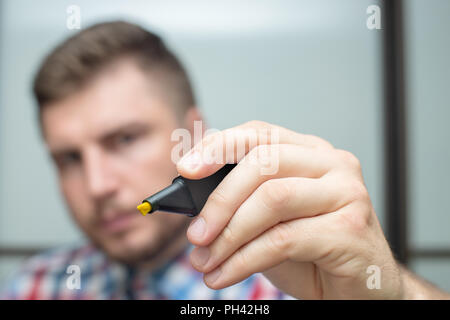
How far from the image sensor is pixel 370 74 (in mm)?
753

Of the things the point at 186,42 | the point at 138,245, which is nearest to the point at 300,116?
the point at 186,42

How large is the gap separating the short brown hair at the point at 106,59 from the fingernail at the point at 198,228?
0.34 metres

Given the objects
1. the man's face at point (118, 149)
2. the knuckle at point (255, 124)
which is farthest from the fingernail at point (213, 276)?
A: the man's face at point (118, 149)

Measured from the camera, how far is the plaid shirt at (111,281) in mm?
500

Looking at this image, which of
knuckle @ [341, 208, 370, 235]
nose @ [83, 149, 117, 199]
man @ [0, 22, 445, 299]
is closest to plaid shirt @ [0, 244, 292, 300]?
man @ [0, 22, 445, 299]

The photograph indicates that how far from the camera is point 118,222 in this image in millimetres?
510

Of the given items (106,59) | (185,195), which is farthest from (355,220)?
(106,59)

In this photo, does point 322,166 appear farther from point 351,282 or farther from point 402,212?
point 402,212

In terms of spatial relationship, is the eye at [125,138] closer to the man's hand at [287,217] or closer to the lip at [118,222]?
the lip at [118,222]

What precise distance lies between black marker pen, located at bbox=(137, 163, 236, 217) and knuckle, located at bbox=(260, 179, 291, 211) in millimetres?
28

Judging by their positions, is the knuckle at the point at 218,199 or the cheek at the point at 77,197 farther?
the cheek at the point at 77,197

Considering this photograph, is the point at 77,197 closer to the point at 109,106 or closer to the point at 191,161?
the point at 109,106

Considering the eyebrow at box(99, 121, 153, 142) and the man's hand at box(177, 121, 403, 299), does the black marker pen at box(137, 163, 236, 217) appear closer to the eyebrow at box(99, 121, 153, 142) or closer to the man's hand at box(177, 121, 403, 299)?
the man's hand at box(177, 121, 403, 299)

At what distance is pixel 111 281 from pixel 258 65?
54 cm
